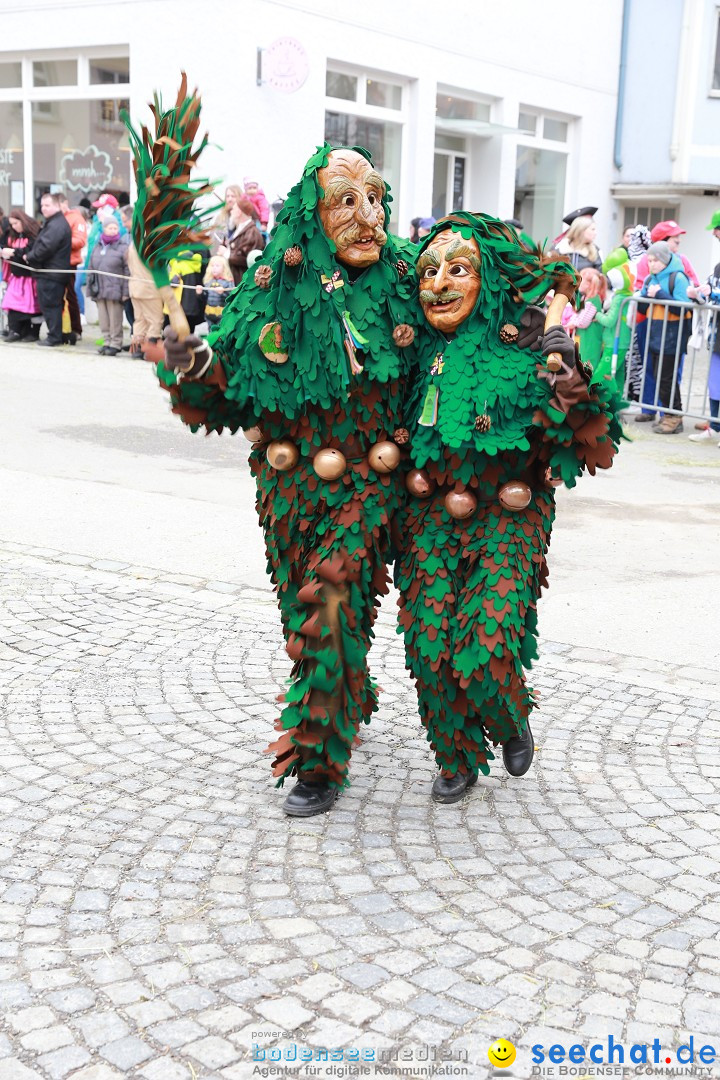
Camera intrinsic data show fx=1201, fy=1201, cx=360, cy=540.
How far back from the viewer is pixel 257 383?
3.65 meters

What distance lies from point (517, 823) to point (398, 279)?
5.70 ft

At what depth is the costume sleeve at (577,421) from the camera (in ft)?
11.4

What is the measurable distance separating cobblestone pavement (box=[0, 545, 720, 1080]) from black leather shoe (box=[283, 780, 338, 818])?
46 millimetres

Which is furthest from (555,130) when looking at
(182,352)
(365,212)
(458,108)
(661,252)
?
(182,352)

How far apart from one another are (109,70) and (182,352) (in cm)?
1456

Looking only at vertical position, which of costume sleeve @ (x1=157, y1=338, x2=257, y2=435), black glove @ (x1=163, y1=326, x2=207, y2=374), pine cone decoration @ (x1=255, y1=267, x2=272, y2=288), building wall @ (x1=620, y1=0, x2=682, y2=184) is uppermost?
building wall @ (x1=620, y1=0, x2=682, y2=184)

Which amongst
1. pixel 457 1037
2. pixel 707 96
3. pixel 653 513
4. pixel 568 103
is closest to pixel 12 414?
pixel 653 513

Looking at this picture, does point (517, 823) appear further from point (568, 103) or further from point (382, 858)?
point (568, 103)

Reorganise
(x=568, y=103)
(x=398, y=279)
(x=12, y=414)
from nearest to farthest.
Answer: (x=398, y=279) → (x=12, y=414) → (x=568, y=103)

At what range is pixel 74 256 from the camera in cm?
1539

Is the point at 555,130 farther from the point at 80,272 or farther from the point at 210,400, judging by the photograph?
the point at 210,400

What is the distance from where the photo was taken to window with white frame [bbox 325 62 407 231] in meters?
16.5

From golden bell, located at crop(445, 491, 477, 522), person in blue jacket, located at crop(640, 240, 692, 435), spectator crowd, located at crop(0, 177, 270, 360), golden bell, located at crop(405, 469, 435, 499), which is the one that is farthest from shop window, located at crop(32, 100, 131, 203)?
golden bell, located at crop(445, 491, 477, 522)

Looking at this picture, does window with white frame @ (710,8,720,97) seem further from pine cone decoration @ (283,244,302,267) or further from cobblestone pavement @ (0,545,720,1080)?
pine cone decoration @ (283,244,302,267)
